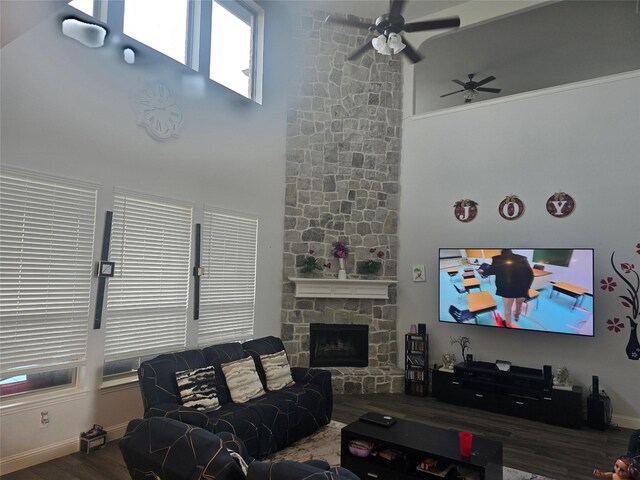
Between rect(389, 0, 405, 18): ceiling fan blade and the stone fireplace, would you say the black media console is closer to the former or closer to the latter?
the stone fireplace

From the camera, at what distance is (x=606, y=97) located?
514 centimetres

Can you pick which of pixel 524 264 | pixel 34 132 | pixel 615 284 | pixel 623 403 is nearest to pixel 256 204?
pixel 34 132

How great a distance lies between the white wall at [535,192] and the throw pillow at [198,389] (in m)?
3.40

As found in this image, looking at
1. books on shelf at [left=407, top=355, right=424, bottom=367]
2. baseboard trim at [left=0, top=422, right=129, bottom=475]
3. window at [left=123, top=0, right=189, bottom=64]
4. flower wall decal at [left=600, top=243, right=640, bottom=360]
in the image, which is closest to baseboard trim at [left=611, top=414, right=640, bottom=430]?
flower wall decal at [left=600, top=243, right=640, bottom=360]

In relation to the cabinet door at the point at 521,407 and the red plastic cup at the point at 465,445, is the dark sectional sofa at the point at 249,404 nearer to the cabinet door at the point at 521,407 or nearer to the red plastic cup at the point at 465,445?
the red plastic cup at the point at 465,445

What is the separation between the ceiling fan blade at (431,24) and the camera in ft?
12.9

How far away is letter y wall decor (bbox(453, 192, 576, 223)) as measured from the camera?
530cm

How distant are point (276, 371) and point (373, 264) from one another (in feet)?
8.04

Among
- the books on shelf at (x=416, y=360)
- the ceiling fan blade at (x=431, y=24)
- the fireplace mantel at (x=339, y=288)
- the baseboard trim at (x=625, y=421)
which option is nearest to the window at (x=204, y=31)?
the ceiling fan blade at (x=431, y=24)

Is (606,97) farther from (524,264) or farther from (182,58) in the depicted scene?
(182,58)

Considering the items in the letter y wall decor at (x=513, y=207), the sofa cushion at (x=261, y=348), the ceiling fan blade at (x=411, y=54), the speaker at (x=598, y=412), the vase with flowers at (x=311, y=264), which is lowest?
the speaker at (x=598, y=412)

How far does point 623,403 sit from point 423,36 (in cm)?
569

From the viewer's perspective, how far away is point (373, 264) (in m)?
6.27

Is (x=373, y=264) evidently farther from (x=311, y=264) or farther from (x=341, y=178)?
(x=341, y=178)
